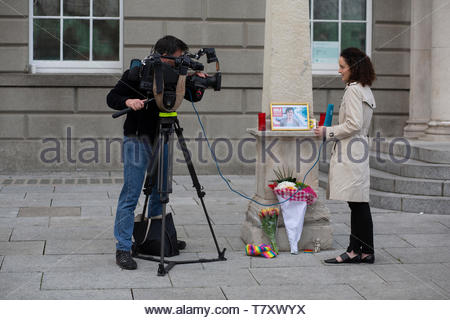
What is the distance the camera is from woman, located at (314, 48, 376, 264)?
20.1ft

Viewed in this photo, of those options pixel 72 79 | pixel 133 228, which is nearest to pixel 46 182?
pixel 72 79

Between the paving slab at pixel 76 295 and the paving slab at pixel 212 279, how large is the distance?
1.48ft

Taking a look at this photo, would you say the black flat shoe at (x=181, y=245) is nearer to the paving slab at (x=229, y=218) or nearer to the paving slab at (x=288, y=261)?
the paving slab at (x=288, y=261)

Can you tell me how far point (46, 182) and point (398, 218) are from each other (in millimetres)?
5206

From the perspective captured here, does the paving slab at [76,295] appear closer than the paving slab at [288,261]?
Yes

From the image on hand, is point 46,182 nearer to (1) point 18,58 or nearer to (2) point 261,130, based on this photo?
(1) point 18,58

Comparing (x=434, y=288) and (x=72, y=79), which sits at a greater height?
(x=72, y=79)

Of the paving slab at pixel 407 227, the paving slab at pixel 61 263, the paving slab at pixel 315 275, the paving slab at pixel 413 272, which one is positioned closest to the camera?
the paving slab at pixel 315 275

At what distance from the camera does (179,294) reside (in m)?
5.22

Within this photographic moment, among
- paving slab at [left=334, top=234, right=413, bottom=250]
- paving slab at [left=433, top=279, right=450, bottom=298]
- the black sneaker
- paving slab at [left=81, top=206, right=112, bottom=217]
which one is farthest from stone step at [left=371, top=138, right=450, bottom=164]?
the black sneaker

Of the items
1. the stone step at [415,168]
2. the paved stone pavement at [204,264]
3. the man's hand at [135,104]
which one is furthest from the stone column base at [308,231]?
the stone step at [415,168]

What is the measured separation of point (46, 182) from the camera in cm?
1079

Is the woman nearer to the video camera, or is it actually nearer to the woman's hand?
the woman's hand

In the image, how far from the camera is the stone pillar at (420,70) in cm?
1197
